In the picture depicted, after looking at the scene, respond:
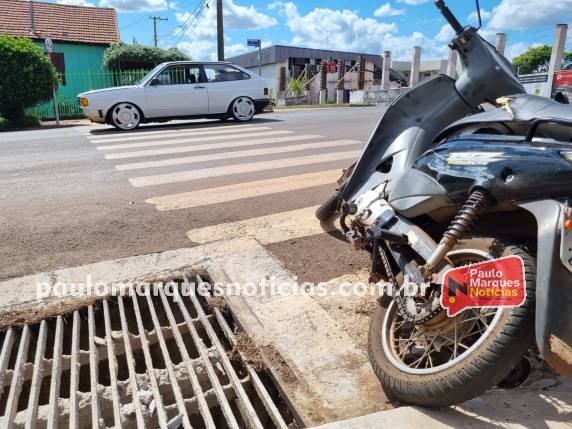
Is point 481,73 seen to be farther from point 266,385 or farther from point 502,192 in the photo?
point 266,385

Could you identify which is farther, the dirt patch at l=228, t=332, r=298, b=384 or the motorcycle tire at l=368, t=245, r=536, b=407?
the dirt patch at l=228, t=332, r=298, b=384

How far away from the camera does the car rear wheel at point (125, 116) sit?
11.0m

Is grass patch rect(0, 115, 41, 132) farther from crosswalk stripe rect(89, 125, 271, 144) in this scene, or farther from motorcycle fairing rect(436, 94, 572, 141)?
motorcycle fairing rect(436, 94, 572, 141)

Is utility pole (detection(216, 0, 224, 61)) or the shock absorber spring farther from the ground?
utility pole (detection(216, 0, 224, 61))

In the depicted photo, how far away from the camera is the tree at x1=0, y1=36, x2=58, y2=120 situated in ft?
48.0

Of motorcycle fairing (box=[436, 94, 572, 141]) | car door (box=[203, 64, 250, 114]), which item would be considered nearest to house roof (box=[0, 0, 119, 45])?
car door (box=[203, 64, 250, 114])

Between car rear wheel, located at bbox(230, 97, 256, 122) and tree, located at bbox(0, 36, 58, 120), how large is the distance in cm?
721

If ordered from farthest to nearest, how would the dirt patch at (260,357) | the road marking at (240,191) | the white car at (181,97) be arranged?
the white car at (181,97)
the road marking at (240,191)
the dirt patch at (260,357)

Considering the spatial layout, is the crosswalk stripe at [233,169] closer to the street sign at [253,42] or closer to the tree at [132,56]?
the tree at [132,56]

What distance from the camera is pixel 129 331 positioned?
2.97 meters

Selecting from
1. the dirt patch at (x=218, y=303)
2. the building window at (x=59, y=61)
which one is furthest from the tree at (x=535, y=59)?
the dirt patch at (x=218, y=303)

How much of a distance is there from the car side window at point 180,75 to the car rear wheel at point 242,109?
1080 millimetres

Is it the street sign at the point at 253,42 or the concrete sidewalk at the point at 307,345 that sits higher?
the street sign at the point at 253,42

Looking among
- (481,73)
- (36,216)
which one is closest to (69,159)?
(36,216)
